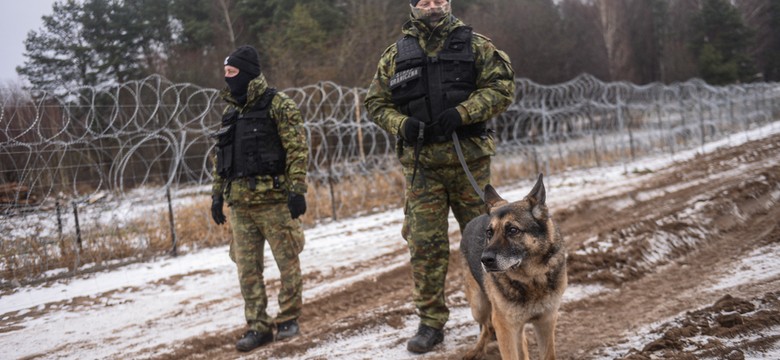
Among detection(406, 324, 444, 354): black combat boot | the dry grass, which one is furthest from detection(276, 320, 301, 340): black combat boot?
the dry grass

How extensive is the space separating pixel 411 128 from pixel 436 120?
18 cm

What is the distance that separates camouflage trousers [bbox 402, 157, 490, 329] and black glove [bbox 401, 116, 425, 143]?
0.96 ft

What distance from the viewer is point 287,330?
444cm

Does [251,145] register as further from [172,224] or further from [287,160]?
[172,224]

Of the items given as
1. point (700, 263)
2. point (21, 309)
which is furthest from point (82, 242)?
point (700, 263)

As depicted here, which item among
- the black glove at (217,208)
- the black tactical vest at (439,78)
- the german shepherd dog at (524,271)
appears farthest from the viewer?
the black glove at (217,208)

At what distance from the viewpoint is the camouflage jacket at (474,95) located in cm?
367

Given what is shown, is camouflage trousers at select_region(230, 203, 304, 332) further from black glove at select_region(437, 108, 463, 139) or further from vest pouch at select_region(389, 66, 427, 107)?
black glove at select_region(437, 108, 463, 139)

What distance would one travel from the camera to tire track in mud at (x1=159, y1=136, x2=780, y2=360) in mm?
3928

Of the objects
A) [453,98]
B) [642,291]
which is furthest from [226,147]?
[642,291]

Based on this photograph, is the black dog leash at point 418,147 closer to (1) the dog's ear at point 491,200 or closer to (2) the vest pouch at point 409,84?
(2) the vest pouch at point 409,84

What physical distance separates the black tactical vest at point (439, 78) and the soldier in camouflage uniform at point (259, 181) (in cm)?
110

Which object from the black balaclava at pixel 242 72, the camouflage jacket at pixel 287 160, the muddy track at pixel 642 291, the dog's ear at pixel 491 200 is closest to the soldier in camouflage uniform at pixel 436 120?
the dog's ear at pixel 491 200

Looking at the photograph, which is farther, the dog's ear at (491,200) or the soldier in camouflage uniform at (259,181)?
the soldier in camouflage uniform at (259,181)
